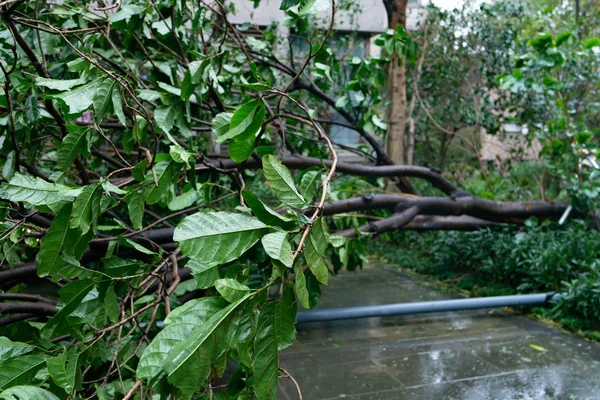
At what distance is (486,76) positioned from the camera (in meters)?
9.68

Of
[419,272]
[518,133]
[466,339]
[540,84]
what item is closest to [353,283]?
[419,272]

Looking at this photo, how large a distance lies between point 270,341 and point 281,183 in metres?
0.41

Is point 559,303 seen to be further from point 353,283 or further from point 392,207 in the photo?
point 353,283

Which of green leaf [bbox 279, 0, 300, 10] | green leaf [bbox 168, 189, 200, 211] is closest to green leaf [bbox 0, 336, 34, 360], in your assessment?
green leaf [bbox 168, 189, 200, 211]

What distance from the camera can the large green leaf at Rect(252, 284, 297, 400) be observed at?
1.20 m

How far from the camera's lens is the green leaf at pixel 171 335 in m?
1.08

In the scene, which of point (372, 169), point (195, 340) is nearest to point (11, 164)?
point (195, 340)

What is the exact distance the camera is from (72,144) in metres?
2.14

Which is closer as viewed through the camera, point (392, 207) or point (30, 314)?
point (30, 314)

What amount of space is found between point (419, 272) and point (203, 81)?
5689 millimetres

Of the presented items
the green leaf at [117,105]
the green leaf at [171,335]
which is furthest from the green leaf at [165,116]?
the green leaf at [171,335]

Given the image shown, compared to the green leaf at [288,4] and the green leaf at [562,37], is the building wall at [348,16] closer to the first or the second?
the green leaf at [562,37]

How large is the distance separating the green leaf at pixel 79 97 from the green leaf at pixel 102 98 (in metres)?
A: 0.02

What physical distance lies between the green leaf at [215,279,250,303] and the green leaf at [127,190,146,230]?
0.93m
